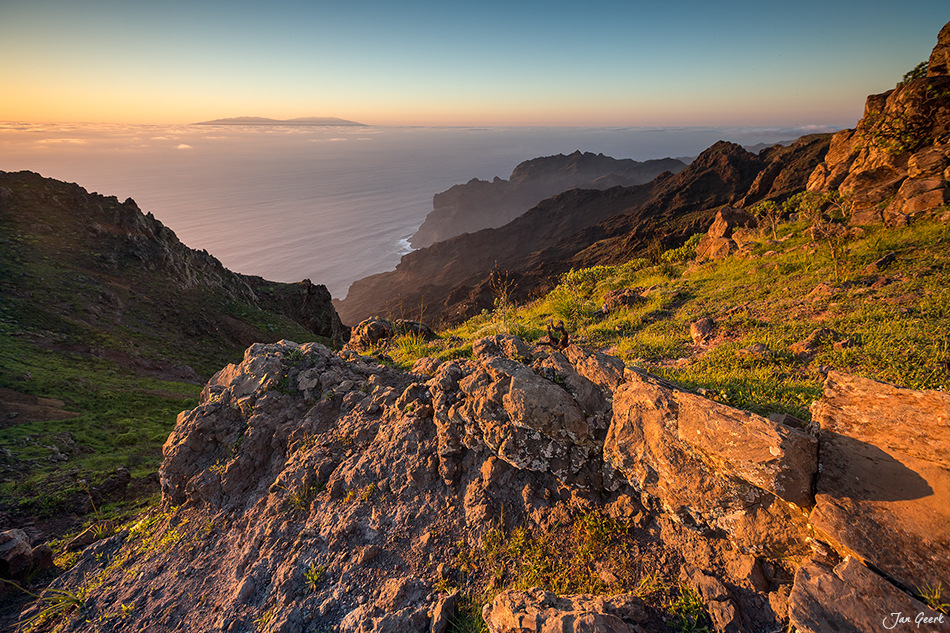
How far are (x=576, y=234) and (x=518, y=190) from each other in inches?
4011

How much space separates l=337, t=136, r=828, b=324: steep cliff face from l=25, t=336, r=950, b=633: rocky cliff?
19.0 meters

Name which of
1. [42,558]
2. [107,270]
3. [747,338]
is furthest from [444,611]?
[107,270]

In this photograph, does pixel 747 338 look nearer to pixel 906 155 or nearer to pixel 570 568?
pixel 570 568

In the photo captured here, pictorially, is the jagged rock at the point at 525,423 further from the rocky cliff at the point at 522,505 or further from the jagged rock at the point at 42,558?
the jagged rock at the point at 42,558

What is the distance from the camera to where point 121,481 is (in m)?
6.88

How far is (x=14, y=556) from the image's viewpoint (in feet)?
15.3

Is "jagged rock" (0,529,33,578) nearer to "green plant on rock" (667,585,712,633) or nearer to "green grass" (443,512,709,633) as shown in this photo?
"green grass" (443,512,709,633)

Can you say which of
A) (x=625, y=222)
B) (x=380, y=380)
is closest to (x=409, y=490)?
(x=380, y=380)

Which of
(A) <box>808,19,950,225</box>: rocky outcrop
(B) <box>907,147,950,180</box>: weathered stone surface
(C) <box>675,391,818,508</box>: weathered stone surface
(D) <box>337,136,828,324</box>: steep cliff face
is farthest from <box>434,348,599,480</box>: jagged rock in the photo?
(D) <box>337,136,828,324</box>: steep cliff face

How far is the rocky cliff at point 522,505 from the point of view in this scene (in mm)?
2404

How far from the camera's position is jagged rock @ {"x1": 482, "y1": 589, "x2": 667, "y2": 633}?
247 centimetres

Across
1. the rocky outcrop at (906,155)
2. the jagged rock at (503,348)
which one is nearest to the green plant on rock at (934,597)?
the jagged rock at (503,348)

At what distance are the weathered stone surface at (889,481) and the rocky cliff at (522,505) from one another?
10mm

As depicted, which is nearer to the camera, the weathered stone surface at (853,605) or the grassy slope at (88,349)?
the weathered stone surface at (853,605)
